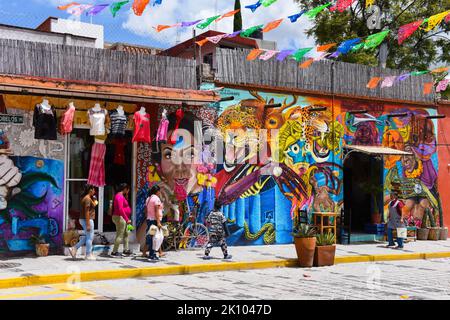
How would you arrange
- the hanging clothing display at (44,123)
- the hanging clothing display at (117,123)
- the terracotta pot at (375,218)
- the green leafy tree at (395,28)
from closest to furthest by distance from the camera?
the hanging clothing display at (44,123)
the hanging clothing display at (117,123)
the terracotta pot at (375,218)
the green leafy tree at (395,28)

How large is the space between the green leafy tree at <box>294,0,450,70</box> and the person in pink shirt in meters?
19.8

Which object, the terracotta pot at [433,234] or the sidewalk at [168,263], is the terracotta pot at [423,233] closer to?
the terracotta pot at [433,234]

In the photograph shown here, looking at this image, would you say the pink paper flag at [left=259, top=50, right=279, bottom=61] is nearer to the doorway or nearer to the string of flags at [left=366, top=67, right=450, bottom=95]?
the string of flags at [left=366, top=67, right=450, bottom=95]

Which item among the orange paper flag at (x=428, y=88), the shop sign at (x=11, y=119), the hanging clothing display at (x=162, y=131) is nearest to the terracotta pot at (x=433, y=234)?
the orange paper flag at (x=428, y=88)

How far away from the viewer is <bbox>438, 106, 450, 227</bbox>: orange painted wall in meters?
20.8

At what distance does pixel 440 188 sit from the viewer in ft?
68.1

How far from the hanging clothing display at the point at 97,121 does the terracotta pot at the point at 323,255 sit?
19.2ft

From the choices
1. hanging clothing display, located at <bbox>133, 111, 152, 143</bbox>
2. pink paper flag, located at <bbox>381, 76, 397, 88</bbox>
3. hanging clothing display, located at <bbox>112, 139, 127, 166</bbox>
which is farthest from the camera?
pink paper flag, located at <bbox>381, 76, 397, 88</bbox>

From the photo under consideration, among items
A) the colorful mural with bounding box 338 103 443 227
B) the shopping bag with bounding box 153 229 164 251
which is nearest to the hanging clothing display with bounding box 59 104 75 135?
the shopping bag with bounding box 153 229 164 251

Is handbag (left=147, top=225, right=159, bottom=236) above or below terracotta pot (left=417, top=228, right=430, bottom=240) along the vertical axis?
above

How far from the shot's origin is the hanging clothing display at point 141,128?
14.2m

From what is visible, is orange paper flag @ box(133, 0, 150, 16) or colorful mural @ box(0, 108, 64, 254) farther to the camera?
colorful mural @ box(0, 108, 64, 254)

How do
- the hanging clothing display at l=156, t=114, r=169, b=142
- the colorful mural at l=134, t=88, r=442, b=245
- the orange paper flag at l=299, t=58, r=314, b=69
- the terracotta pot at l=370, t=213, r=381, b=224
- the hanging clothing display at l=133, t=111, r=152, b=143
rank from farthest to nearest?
the terracotta pot at l=370, t=213, r=381, b=224 → the orange paper flag at l=299, t=58, r=314, b=69 → the colorful mural at l=134, t=88, r=442, b=245 → the hanging clothing display at l=156, t=114, r=169, b=142 → the hanging clothing display at l=133, t=111, r=152, b=143
